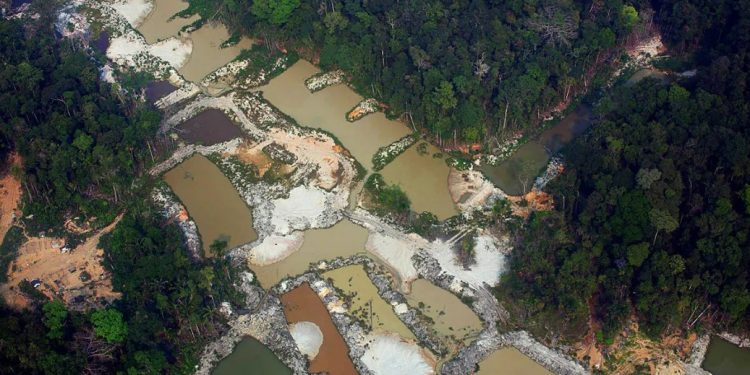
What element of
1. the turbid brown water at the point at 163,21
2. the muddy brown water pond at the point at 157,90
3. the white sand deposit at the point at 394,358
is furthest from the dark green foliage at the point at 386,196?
the turbid brown water at the point at 163,21

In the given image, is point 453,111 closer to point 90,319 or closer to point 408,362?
point 408,362

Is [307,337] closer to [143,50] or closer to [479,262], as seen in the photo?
[479,262]

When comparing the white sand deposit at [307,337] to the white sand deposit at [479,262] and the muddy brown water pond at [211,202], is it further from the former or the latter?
the white sand deposit at [479,262]

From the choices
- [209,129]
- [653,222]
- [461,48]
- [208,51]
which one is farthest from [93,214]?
[653,222]

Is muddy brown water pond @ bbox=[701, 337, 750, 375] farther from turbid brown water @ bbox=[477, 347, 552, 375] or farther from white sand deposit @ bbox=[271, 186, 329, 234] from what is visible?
white sand deposit @ bbox=[271, 186, 329, 234]

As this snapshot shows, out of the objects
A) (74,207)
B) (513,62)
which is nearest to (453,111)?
(513,62)

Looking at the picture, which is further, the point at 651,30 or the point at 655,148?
the point at 651,30
